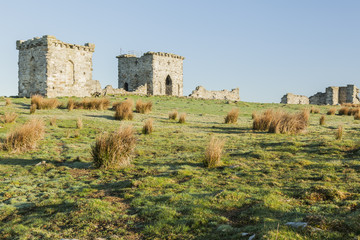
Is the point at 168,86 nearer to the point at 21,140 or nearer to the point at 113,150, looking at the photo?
the point at 21,140

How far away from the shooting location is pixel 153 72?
37.5 metres

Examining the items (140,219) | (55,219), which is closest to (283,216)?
(140,219)

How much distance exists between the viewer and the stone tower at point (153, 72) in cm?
3775

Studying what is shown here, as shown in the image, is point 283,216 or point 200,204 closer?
point 283,216

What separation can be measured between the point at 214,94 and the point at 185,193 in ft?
119

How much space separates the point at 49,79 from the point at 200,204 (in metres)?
22.9

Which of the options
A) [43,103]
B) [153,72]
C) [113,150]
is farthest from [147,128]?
[153,72]

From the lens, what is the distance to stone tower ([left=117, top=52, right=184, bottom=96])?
37.8m

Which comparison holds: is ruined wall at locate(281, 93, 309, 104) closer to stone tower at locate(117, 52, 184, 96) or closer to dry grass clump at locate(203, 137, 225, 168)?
stone tower at locate(117, 52, 184, 96)

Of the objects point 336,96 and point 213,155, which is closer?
point 213,155

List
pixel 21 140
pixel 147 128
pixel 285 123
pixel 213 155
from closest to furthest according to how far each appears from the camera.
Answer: pixel 213 155, pixel 21 140, pixel 147 128, pixel 285 123

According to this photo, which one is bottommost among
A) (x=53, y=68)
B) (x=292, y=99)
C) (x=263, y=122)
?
(x=263, y=122)

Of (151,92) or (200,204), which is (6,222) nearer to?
(200,204)

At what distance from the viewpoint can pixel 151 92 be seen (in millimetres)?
37781
